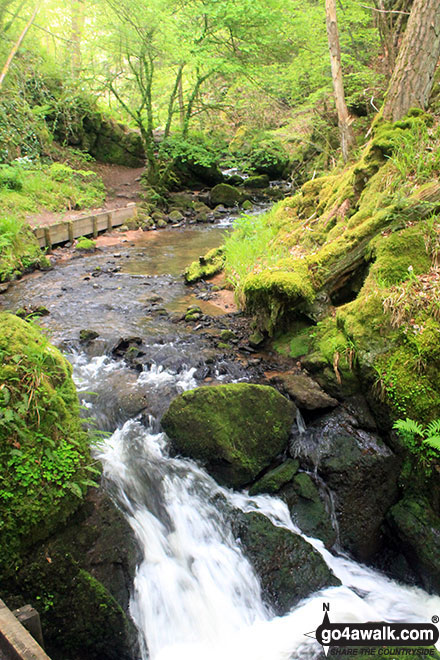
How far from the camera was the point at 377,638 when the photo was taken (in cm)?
353

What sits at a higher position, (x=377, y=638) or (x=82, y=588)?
(x=82, y=588)

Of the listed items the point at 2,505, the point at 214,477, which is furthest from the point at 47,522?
the point at 214,477

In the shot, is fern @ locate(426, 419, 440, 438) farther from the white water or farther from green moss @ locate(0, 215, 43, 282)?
green moss @ locate(0, 215, 43, 282)

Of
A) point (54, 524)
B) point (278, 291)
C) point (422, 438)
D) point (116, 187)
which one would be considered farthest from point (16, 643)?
point (116, 187)

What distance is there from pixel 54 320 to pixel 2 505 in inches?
207

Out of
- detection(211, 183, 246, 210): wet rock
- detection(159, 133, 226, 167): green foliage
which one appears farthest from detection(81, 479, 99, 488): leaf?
detection(159, 133, 226, 167): green foliage

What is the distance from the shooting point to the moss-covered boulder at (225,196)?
20.0 metres

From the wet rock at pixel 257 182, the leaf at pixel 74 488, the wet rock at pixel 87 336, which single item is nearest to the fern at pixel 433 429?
the leaf at pixel 74 488

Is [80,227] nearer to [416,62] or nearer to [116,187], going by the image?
[116,187]

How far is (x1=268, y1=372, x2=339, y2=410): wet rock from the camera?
4.97 metres

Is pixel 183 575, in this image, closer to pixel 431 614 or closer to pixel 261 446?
pixel 261 446

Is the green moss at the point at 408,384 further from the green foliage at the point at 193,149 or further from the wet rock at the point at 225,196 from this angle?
the green foliage at the point at 193,149

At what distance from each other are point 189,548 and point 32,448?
179cm

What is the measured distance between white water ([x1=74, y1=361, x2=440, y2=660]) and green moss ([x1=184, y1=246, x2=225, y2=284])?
5.98 m
